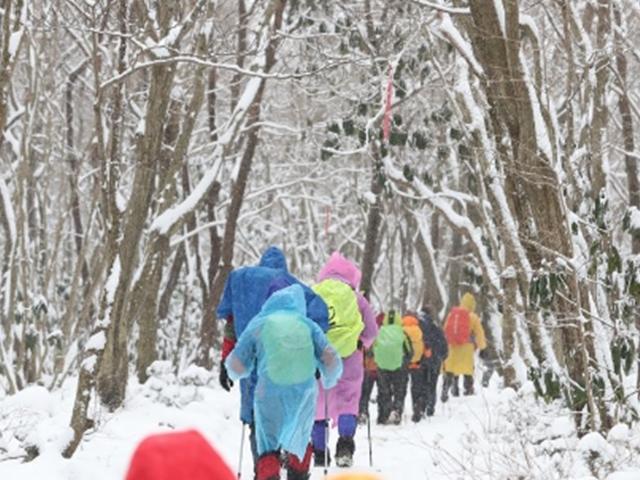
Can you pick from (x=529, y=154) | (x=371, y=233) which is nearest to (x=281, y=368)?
(x=529, y=154)

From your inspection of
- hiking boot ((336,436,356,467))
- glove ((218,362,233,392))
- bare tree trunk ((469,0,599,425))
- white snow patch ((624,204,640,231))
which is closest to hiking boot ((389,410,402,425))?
hiking boot ((336,436,356,467))

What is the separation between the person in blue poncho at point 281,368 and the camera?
23.3 ft

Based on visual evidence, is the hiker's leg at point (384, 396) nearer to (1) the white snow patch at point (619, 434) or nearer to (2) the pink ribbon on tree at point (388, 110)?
(2) the pink ribbon on tree at point (388, 110)

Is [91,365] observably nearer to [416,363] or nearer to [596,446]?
[596,446]

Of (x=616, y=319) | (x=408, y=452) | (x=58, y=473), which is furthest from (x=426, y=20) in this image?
(x=58, y=473)

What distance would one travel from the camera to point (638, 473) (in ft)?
20.5

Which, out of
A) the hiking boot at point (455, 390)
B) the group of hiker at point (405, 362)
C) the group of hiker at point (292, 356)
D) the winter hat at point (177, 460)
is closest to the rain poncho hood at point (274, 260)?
the group of hiker at point (292, 356)

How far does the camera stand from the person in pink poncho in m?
9.62

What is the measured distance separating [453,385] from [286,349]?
12794 mm

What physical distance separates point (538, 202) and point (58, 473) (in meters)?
4.02

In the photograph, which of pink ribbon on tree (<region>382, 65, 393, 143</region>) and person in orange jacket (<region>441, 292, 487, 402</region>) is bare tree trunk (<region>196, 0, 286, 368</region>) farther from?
person in orange jacket (<region>441, 292, 487, 402</region>)

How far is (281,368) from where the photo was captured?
7133 mm

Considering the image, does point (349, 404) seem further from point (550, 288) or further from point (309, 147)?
point (309, 147)

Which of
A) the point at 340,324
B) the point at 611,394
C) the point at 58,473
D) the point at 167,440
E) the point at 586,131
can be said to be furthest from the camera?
the point at 586,131
